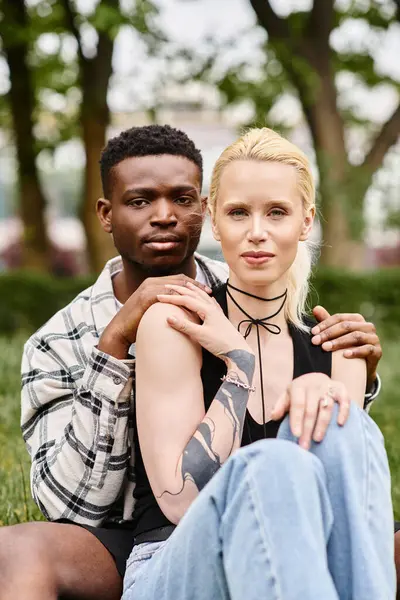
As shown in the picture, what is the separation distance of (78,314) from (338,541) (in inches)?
57.4

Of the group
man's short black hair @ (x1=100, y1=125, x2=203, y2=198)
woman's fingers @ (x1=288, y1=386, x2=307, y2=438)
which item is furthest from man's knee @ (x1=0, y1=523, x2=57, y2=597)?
man's short black hair @ (x1=100, y1=125, x2=203, y2=198)

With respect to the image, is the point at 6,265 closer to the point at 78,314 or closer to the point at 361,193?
the point at 361,193

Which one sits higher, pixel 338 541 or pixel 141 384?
pixel 141 384

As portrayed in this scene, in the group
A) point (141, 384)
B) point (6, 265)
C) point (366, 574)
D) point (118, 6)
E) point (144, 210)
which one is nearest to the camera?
point (366, 574)

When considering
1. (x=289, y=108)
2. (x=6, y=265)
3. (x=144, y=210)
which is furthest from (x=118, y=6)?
(x=6, y=265)

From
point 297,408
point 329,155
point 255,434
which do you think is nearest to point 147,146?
point 255,434

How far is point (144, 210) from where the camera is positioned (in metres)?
3.21

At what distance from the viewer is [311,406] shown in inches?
88.2

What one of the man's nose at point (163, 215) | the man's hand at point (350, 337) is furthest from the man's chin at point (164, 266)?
the man's hand at point (350, 337)

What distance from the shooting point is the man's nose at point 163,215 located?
3.14 meters

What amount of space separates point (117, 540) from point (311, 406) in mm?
892

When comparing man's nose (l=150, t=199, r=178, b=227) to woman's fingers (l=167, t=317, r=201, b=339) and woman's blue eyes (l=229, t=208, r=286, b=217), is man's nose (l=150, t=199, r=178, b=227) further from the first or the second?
woman's fingers (l=167, t=317, r=201, b=339)

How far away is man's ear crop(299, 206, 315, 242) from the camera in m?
2.81

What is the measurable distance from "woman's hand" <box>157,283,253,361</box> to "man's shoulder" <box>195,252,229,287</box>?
0.76m
